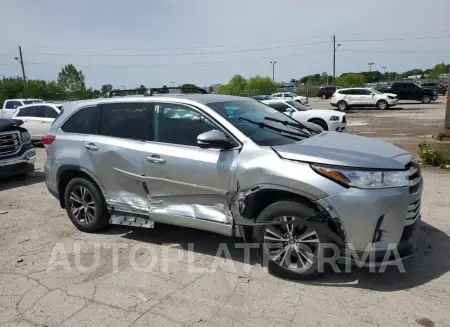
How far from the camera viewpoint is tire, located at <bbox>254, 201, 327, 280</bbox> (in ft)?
11.9

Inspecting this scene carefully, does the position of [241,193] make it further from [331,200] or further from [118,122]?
[118,122]

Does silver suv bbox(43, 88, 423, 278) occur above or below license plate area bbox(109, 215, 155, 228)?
above

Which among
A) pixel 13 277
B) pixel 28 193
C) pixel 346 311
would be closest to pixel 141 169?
pixel 13 277

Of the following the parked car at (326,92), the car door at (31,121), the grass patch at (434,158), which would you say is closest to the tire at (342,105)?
the parked car at (326,92)

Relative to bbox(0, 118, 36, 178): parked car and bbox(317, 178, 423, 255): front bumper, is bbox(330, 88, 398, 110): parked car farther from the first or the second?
bbox(317, 178, 423, 255): front bumper

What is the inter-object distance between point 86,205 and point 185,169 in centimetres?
179

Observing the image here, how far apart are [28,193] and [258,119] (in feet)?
17.7

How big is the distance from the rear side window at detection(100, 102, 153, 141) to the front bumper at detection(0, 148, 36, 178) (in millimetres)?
4472

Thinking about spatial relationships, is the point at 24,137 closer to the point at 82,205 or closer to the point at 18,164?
the point at 18,164

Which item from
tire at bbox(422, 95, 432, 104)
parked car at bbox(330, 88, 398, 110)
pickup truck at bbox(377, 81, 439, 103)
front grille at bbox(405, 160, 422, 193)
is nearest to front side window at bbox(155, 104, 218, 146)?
front grille at bbox(405, 160, 422, 193)

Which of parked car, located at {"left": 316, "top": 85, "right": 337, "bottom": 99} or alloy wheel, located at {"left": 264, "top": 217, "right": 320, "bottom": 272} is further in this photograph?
parked car, located at {"left": 316, "top": 85, "right": 337, "bottom": 99}

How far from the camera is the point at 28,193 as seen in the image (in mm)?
7758

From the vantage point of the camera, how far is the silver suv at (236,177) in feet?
11.4

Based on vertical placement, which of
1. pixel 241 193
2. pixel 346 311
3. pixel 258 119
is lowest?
pixel 346 311
